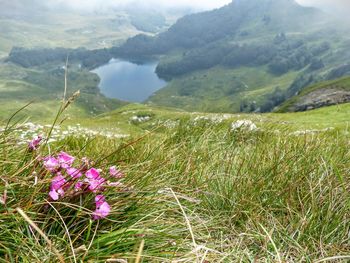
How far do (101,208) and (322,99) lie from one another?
11451cm

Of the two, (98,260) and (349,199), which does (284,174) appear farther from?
(98,260)

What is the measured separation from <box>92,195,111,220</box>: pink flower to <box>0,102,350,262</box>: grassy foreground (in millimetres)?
57

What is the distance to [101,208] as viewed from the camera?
280cm

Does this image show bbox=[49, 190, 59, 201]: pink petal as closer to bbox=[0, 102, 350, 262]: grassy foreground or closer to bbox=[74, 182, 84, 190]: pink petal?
bbox=[0, 102, 350, 262]: grassy foreground

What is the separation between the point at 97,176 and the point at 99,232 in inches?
17.3

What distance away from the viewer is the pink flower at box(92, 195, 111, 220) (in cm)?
279

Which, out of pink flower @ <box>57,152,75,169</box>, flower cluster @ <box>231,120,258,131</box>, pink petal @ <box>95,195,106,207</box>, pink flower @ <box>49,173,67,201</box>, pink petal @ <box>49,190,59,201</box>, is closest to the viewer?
pink petal @ <box>49,190,59,201</box>

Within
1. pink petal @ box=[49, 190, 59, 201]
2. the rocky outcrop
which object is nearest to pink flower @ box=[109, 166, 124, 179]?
pink petal @ box=[49, 190, 59, 201]

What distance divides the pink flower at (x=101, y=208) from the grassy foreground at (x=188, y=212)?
57 mm

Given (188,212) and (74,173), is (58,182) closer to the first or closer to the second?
(74,173)

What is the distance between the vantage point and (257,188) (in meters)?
4.36

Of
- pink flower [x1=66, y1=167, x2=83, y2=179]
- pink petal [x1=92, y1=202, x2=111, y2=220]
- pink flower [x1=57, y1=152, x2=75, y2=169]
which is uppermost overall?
pink flower [x1=57, y1=152, x2=75, y2=169]

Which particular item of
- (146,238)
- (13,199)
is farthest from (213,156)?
(13,199)

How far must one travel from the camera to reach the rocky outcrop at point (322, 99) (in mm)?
99062
